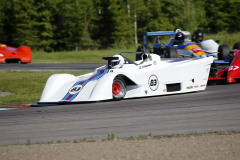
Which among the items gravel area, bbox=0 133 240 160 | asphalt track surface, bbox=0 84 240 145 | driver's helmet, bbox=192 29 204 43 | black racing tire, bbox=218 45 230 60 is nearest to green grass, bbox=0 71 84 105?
asphalt track surface, bbox=0 84 240 145

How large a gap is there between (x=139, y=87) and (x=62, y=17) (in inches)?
1619

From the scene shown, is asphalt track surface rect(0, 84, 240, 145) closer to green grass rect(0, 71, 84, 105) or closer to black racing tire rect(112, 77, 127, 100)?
black racing tire rect(112, 77, 127, 100)

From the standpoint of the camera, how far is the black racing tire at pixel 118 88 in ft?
30.6

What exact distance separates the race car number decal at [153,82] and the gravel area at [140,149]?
4.16m

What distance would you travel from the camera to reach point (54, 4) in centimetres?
4981

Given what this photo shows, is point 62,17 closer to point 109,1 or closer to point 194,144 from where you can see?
point 109,1

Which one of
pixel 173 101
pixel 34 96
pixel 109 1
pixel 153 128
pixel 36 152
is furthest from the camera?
pixel 109 1

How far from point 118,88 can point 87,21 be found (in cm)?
4119

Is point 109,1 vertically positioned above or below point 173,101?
above

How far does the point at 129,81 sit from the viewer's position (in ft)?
31.4

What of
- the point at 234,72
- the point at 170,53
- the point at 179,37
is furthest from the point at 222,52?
the point at 234,72

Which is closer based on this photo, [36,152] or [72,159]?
[72,159]

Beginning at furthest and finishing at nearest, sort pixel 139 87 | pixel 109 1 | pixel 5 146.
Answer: pixel 109 1 → pixel 139 87 → pixel 5 146

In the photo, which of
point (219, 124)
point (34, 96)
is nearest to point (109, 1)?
point (34, 96)
